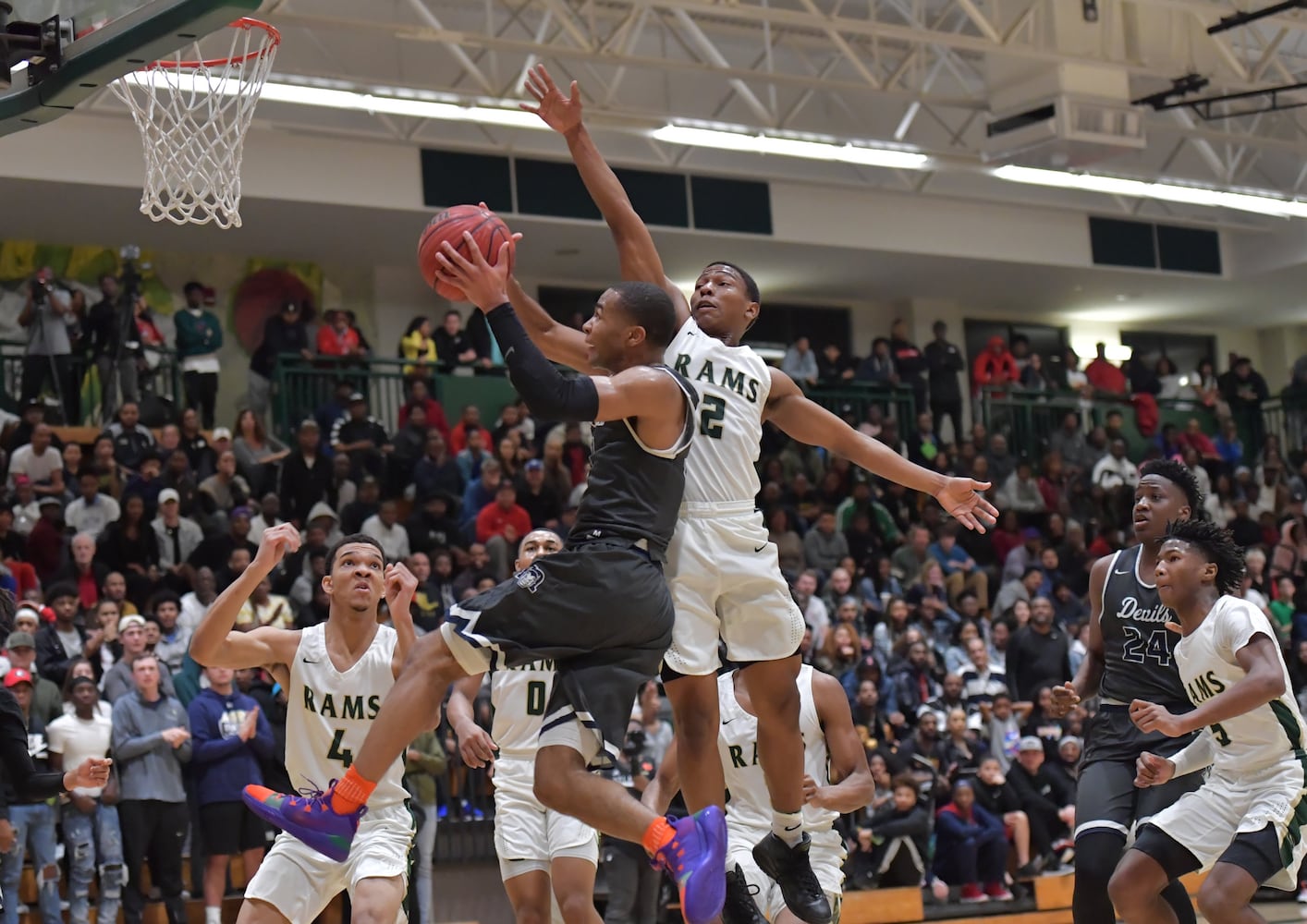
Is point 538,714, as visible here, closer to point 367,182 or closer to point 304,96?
point 304,96

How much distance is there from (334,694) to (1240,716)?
360 cm

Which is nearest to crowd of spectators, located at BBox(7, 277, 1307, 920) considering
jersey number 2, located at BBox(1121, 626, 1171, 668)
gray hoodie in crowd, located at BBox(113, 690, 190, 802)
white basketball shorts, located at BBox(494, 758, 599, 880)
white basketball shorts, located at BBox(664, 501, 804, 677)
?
gray hoodie in crowd, located at BBox(113, 690, 190, 802)

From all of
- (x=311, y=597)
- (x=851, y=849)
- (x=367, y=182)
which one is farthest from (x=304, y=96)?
(x=851, y=849)

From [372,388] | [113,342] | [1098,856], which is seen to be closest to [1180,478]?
[1098,856]

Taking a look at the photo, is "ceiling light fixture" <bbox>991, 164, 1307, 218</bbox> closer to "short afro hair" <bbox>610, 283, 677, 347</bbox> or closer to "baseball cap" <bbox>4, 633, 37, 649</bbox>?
"baseball cap" <bbox>4, 633, 37, 649</bbox>

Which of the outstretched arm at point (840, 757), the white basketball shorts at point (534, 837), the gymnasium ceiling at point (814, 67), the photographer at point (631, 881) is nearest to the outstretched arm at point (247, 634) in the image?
the white basketball shorts at point (534, 837)

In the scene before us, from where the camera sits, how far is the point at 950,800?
1335 centimetres

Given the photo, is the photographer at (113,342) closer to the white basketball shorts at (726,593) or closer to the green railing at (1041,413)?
the green railing at (1041,413)

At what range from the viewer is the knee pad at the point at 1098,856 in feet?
23.1

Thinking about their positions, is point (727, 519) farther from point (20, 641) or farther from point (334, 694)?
point (20, 641)

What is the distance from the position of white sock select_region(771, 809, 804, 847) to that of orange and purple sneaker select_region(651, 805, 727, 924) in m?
1.03

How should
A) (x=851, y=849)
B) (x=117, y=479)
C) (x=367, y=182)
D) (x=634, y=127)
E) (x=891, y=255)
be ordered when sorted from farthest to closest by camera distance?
(x=891, y=255) → (x=367, y=182) → (x=634, y=127) → (x=117, y=479) → (x=851, y=849)

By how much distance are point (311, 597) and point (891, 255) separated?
1045 centimetres

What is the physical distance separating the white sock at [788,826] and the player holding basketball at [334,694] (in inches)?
61.8
